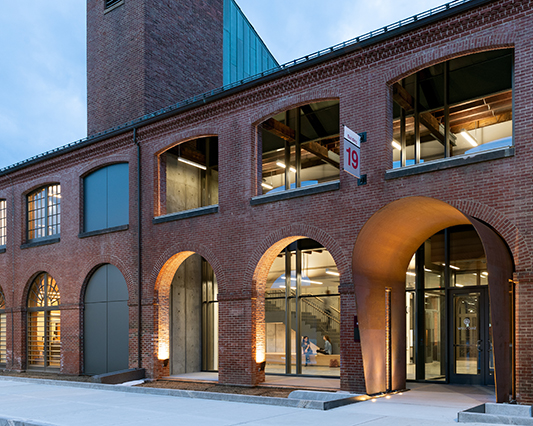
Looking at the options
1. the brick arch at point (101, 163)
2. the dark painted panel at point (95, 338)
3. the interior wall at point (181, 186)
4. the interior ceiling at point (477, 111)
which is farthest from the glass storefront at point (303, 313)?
the brick arch at point (101, 163)

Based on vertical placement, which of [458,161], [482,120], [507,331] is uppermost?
[482,120]

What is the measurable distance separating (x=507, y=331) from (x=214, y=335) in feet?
37.4

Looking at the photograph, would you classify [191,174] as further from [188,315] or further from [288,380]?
[288,380]

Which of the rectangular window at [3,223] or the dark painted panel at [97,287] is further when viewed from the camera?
the rectangular window at [3,223]

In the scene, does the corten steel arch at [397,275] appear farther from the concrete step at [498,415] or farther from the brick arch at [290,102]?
the brick arch at [290,102]

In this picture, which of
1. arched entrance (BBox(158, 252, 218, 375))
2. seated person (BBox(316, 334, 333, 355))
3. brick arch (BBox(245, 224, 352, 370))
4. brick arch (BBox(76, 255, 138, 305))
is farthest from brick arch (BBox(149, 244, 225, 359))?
seated person (BBox(316, 334, 333, 355))

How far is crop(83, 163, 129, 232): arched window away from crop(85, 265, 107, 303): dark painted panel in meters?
1.62

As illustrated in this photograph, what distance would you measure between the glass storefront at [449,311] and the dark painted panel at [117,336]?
370 inches

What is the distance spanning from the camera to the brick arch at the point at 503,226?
1120cm

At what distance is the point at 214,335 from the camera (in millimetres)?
20172

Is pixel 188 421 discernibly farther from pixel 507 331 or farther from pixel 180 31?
pixel 180 31

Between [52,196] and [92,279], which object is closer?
[92,279]

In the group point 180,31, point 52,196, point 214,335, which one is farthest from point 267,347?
point 180,31

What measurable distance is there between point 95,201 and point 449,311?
42.4ft
